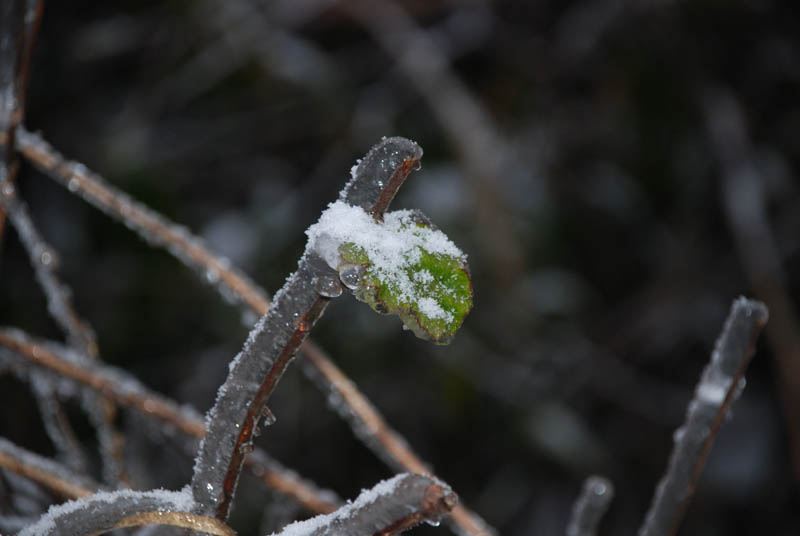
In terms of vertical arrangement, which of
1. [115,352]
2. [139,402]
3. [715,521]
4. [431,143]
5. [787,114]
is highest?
[787,114]

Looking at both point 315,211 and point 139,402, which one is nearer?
point 139,402

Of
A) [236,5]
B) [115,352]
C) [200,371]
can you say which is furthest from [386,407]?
[236,5]

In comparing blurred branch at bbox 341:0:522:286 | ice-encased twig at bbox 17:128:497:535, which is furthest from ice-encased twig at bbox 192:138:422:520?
blurred branch at bbox 341:0:522:286

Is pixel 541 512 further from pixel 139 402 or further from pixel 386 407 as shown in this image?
pixel 139 402

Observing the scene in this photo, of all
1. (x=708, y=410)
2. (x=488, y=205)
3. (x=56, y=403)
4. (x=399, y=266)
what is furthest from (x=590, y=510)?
(x=488, y=205)

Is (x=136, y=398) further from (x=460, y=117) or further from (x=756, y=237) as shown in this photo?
(x=756, y=237)

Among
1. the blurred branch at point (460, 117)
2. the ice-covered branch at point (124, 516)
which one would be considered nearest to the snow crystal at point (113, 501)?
the ice-covered branch at point (124, 516)

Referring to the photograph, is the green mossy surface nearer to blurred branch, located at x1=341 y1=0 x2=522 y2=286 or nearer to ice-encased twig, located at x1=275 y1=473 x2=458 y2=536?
ice-encased twig, located at x1=275 y1=473 x2=458 y2=536
